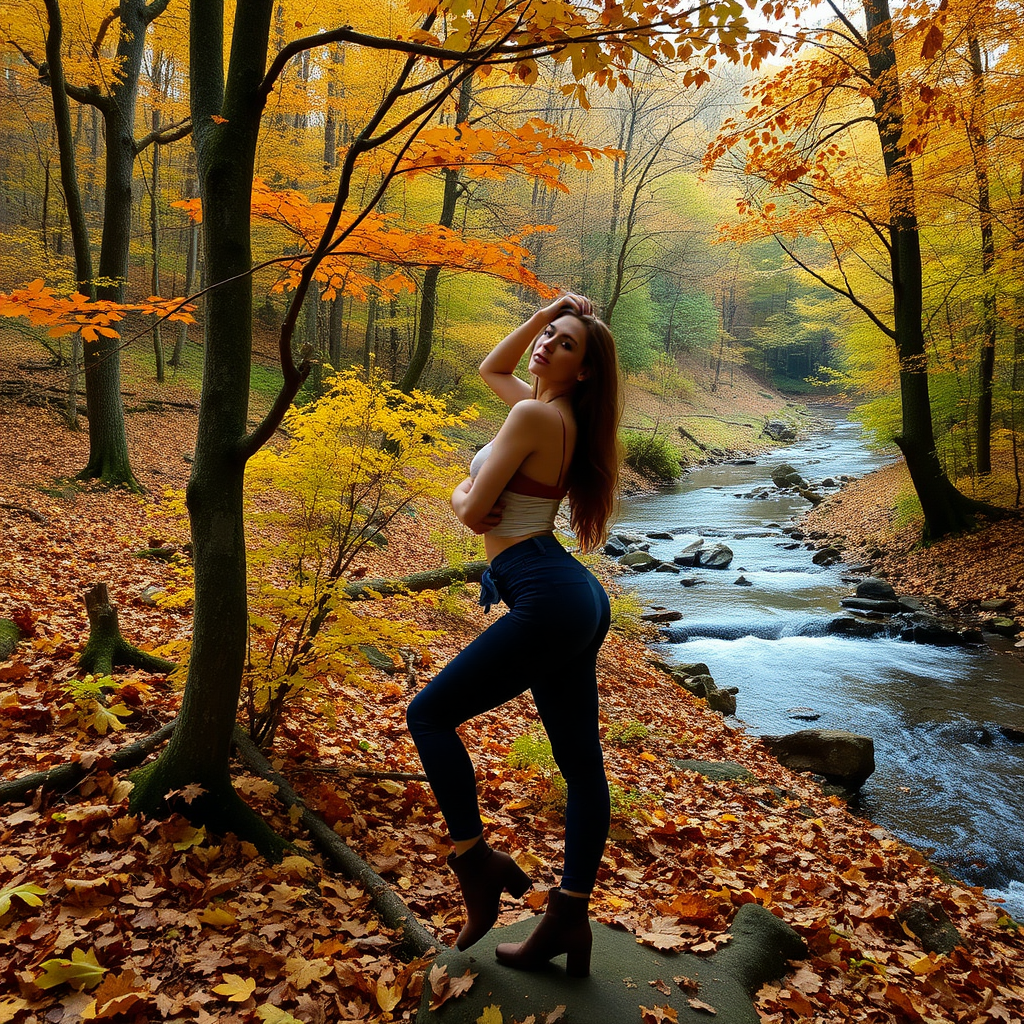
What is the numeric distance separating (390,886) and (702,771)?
330cm

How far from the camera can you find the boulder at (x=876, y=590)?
11.0 m

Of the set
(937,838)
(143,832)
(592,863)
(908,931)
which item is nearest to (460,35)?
(592,863)

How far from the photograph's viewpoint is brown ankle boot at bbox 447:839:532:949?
194 cm

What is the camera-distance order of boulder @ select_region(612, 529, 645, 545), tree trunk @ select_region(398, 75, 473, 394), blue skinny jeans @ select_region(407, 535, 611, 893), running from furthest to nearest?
boulder @ select_region(612, 529, 645, 545) < tree trunk @ select_region(398, 75, 473, 394) < blue skinny jeans @ select_region(407, 535, 611, 893)

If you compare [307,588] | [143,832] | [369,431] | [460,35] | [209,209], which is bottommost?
[143,832]

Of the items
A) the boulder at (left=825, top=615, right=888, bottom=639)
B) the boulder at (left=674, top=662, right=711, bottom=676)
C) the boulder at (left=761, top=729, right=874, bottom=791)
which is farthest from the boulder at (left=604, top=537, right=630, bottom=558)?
the boulder at (left=761, top=729, right=874, bottom=791)

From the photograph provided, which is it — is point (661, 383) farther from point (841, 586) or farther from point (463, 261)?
point (463, 261)

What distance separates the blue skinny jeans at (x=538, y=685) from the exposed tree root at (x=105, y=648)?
2633 millimetres

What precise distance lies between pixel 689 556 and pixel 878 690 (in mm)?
6177

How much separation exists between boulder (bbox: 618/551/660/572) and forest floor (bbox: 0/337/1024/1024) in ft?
25.2

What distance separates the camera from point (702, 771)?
5215mm

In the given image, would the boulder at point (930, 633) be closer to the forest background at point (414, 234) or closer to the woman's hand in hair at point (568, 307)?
the forest background at point (414, 234)

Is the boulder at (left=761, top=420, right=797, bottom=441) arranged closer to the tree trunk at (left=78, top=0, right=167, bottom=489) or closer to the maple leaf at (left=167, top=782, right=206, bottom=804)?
the tree trunk at (left=78, top=0, right=167, bottom=489)

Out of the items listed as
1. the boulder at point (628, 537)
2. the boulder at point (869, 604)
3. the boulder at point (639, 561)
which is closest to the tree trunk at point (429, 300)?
the boulder at point (639, 561)
